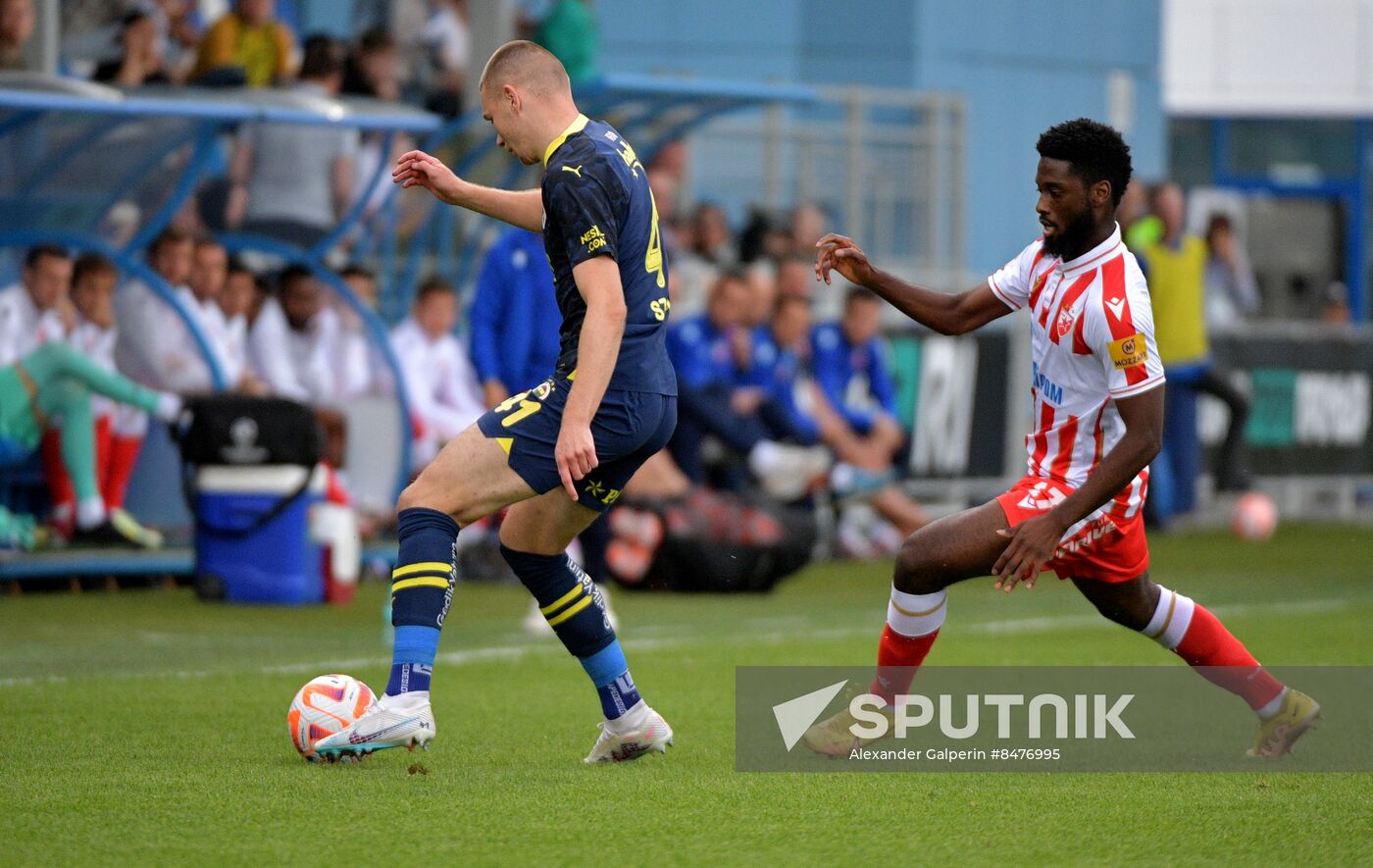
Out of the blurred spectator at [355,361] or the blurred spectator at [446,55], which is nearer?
the blurred spectator at [355,361]

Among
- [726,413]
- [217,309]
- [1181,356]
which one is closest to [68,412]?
[217,309]

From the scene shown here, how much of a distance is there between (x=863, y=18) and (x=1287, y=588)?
36.9 ft

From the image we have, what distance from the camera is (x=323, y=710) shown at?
6289mm

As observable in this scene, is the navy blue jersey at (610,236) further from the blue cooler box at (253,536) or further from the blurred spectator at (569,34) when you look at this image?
the blurred spectator at (569,34)

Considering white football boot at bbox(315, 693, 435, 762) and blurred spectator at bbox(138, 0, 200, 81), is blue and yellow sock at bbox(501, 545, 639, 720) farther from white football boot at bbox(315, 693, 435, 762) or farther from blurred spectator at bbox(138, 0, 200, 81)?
blurred spectator at bbox(138, 0, 200, 81)

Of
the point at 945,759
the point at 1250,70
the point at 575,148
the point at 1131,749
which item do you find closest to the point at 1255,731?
the point at 1131,749

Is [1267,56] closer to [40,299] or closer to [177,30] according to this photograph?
[177,30]

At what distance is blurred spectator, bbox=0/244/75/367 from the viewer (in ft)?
37.9

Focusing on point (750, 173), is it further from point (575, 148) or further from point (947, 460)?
point (575, 148)

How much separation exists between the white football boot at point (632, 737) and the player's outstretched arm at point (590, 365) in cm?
82

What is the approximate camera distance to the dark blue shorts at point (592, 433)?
6137 millimetres

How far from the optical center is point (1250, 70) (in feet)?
94.6

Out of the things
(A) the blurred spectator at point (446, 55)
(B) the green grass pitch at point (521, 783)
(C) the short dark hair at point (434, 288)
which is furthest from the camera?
(A) the blurred spectator at point (446, 55)

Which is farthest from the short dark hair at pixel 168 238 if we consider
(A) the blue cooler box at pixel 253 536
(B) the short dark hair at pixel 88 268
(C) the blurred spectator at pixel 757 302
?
(C) the blurred spectator at pixel 757 302
